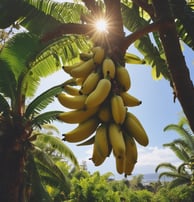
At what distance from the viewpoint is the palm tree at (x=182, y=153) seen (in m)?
18.3

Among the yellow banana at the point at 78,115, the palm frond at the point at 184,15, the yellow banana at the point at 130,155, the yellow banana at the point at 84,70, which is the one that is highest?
the palm frond at the point at 184,15

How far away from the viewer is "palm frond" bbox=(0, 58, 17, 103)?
7338mm

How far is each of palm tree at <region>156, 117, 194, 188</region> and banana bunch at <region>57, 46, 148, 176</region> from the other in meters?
15.1

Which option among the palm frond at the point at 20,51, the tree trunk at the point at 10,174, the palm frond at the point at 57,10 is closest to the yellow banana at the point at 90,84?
the palm frond at the point at 57,10

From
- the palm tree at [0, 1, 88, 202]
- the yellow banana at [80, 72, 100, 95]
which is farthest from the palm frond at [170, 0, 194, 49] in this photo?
the palm tree at [0, 1, 88, 202]

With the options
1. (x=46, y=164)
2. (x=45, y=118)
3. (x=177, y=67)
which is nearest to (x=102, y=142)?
(x=177, y=67)

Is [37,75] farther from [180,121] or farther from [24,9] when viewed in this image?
[180,121]

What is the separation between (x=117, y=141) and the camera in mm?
1393

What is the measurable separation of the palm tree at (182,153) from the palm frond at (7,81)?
1062 cm

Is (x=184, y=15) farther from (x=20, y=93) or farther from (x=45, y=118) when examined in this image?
(x=45, y=118)

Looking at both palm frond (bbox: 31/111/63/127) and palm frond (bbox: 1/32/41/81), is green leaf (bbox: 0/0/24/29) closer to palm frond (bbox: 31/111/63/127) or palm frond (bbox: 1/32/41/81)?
palm frond (bbox: 1/32/41/81)

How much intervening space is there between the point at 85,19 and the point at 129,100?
1.05 metres

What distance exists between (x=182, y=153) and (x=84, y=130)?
20174mm

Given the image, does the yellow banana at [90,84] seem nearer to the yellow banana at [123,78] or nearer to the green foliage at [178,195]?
the yellow banana at [123,78]
